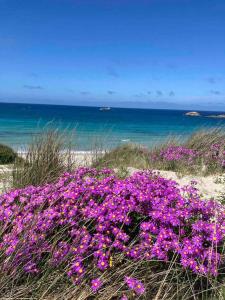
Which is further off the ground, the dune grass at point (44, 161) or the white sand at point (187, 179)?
the dune grass at point (44, 161)

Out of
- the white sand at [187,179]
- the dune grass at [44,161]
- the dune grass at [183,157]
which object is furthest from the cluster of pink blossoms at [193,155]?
the dune grass at [44,161]

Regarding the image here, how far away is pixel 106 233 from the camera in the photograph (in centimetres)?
266

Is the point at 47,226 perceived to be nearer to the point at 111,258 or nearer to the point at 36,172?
the point at 111,258

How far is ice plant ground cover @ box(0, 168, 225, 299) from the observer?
243 cm

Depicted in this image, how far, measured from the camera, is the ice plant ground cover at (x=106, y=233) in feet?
7.96

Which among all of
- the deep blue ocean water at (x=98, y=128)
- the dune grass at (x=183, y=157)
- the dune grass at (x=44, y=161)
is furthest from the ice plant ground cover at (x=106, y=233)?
the dune grass at (x=183, y=157)

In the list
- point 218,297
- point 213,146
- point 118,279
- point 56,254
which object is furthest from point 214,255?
point 213,146

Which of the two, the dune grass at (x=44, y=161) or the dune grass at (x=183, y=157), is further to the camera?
the dune grass at (x=183, y=157)

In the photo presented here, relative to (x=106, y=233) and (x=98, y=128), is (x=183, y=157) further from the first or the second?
(x=98, y=128)

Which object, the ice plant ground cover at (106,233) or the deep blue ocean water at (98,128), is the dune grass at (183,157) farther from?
the ice plant ground cover at (106,233)

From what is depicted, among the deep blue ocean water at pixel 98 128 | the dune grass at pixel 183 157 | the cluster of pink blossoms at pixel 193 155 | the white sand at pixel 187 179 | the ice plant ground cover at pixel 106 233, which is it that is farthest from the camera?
the cluster of pink blossoms at pixel 193 155

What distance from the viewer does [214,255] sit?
2492 mm

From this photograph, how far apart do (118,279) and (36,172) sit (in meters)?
2.85

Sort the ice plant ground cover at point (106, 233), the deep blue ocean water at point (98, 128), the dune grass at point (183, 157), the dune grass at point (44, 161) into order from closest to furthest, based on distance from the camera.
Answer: the ice plant ground cover at point (106, 233) → the dune grass at point (44, 161) → the deep blue ocean water at point (98, 128) → the dune grass at point (183, 157)
